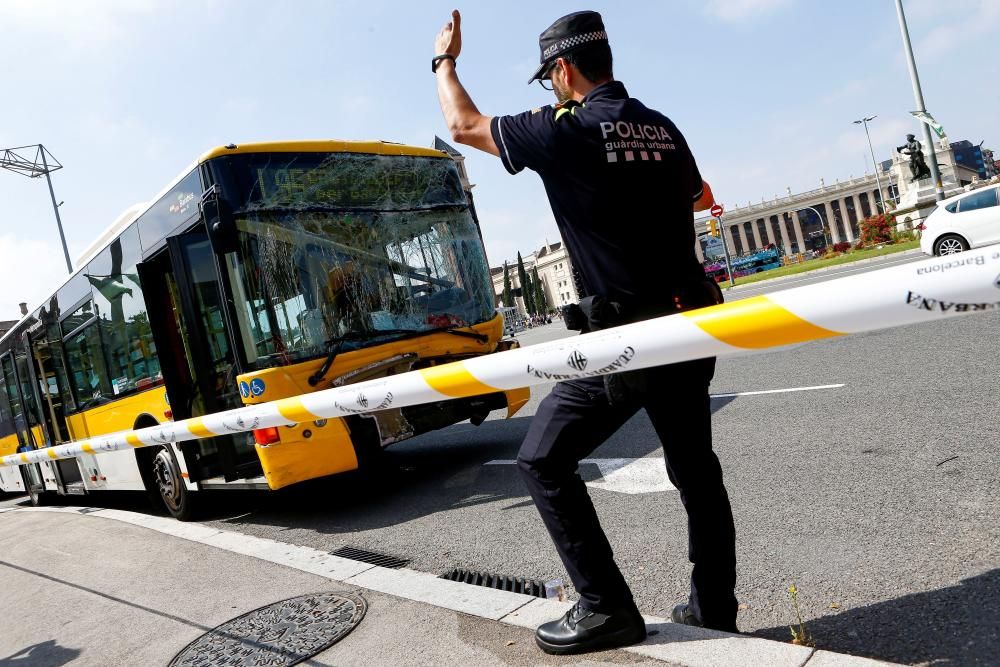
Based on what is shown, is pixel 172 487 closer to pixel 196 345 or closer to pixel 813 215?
pixel 196 345

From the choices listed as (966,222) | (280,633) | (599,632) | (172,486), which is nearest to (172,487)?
(172,486)

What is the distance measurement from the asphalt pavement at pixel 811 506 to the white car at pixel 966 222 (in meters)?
9.14

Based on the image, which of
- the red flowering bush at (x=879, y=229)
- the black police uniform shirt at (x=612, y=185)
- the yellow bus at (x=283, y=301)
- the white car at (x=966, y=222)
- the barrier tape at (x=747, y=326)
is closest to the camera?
the barrier tape at (x=747, y=326)

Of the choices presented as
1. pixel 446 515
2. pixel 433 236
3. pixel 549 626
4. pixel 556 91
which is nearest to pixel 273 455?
pixel 446 515

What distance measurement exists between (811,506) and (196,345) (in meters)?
4.88

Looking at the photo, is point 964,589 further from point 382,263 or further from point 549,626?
point 382,263

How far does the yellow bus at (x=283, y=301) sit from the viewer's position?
20.0 feet

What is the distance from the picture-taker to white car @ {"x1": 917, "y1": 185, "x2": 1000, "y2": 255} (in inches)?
640

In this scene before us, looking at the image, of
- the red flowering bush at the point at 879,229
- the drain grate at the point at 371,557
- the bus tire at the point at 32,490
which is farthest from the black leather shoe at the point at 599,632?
the red flowering bush at the point at 879,229

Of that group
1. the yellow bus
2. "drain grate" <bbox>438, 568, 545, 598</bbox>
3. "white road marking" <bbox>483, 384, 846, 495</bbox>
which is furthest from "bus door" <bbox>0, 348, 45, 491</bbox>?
"drain grate" <bbox>438, 568, 545, 598</bbox>

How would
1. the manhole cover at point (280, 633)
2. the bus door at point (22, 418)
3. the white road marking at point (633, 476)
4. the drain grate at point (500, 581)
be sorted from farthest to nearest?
the bus door at point (22, 418), the white road marking at point (633, 476), the drain grate at point (500, 581), the manhole cover at point (280, 633)

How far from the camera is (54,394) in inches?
396

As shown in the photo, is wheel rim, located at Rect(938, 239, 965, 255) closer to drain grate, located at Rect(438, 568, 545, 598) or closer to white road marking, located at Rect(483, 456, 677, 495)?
white road marking, located at Rect(483, 456, 677, 495)

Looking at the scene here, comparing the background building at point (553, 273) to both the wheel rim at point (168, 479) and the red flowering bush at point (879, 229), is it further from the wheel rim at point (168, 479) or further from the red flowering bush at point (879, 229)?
the wheel rim at point (168, 479)
